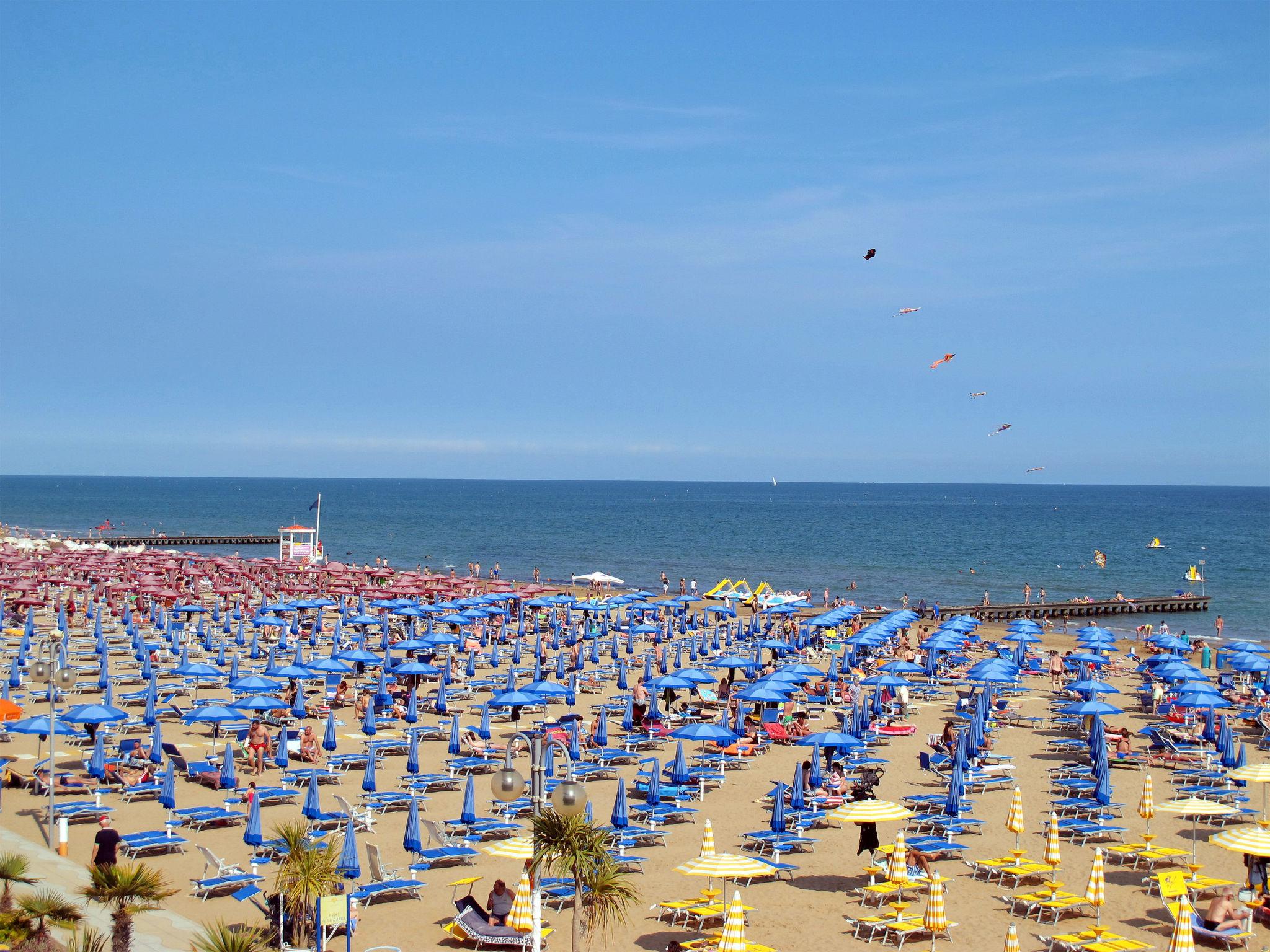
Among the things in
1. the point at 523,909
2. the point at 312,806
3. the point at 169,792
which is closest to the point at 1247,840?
the point at 523,909

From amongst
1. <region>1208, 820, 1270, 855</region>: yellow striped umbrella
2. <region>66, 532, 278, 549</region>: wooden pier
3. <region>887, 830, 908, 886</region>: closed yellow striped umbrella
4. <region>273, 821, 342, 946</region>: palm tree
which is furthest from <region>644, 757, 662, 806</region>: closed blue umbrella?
<region>66, 532, 278, 549</region>: wooden pier

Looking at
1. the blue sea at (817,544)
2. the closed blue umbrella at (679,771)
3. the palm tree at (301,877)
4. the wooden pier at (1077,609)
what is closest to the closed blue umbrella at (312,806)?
the palm tree at (301,877)

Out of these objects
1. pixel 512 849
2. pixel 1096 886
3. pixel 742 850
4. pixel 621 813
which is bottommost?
pixel 742 850

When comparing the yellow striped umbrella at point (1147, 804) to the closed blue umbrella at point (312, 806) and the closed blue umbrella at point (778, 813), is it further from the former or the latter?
the closed blue umbrella at point (312, 806)

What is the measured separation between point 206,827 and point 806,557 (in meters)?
83.7

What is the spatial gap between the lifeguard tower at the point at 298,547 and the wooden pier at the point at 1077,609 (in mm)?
29101

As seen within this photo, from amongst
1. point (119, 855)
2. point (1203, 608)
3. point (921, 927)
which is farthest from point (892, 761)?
point (1203, 608)

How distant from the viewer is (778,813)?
17016 mm

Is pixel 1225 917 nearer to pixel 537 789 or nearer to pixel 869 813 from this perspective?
pixel 869 813

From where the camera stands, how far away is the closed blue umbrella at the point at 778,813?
16.9 metres

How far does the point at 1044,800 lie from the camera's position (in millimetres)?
20172

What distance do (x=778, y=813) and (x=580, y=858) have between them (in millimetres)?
7076

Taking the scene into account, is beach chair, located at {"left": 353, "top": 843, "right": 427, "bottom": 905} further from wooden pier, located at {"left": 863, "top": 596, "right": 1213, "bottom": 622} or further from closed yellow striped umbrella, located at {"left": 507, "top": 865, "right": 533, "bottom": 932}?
wooden pier, located at {"left": 863, "top": 596, "right": 1213, "bottom": 622}

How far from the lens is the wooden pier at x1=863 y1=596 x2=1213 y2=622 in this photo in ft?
189
